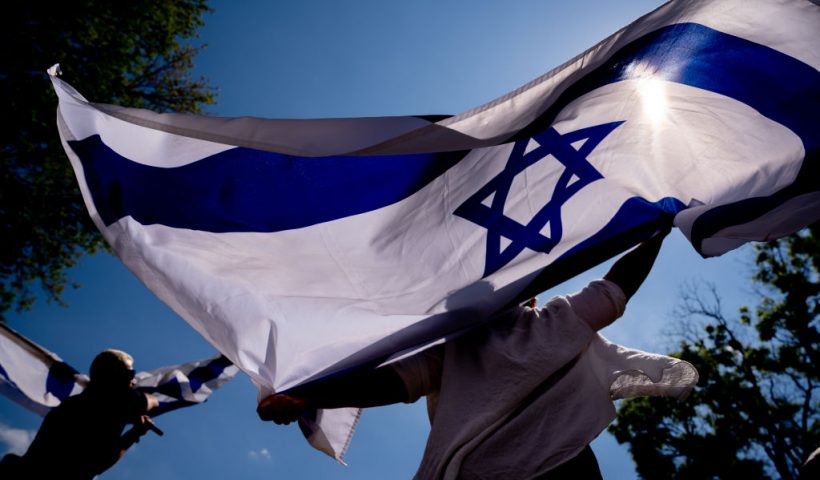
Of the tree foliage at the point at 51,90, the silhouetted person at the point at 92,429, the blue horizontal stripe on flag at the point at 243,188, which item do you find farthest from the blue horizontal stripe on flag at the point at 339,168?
the tree foliage at the point at 51,90

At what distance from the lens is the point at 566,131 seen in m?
2.46

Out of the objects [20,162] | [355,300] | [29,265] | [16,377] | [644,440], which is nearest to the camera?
[355,300]

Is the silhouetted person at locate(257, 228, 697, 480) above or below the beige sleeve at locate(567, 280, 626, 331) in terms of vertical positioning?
below

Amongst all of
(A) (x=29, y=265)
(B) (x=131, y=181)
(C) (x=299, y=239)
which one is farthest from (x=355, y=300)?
(A) (x=29, y=265)

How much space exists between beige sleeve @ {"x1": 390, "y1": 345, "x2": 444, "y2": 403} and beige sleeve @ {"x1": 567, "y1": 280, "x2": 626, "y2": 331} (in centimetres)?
59

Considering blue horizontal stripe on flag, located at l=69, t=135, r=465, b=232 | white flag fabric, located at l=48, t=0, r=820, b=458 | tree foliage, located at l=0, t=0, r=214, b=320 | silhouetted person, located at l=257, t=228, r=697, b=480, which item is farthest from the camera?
tree foliage, located at l=0, t=0, r=214, b=320

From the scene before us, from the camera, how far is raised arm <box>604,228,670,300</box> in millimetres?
2156

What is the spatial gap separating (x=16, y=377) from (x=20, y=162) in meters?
7.00

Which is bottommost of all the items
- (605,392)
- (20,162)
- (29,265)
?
(605,392)

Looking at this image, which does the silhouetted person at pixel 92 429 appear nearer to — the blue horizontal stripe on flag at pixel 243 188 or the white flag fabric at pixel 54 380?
the white flag fabric at pixel 54 380

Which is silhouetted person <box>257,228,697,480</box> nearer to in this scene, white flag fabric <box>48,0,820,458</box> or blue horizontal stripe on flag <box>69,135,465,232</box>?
white flag fabric <box>48,0,820,458</box>

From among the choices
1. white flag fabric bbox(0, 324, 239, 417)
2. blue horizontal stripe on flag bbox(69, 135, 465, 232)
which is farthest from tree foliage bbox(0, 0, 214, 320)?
blue horizontal stripe on flag bbox(69, 135, 465, 232)

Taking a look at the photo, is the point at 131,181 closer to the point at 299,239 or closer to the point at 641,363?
the point at 299,239

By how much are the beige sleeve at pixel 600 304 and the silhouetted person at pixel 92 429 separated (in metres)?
3.36
